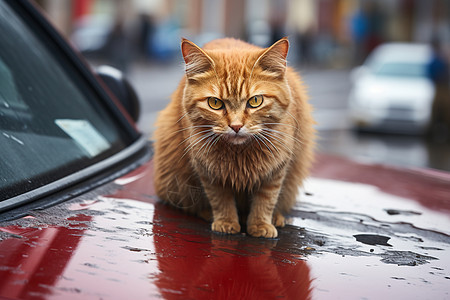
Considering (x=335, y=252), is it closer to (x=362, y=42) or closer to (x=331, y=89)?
(x=331, y=89)

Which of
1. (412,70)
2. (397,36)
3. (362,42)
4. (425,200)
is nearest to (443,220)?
(425,200)

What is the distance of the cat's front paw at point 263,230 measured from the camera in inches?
93.4

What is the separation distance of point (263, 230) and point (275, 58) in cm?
68

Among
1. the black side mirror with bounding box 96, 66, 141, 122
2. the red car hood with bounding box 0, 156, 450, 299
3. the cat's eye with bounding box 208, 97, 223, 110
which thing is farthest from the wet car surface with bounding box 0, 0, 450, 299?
the cat's eye with bounding box 208, 97, 223, 110

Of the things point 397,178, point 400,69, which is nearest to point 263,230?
point 397,178

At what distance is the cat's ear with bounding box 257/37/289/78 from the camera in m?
2.60

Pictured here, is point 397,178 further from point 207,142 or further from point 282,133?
point 207,142

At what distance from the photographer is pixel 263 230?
7.87ft

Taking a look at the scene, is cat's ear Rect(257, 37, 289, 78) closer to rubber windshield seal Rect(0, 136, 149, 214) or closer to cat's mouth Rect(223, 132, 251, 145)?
cat's mouth Rect(223, 132, 251, 145)

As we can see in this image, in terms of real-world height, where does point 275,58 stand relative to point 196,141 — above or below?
above

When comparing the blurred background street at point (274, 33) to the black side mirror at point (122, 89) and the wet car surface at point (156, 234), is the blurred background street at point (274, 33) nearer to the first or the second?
the black side mirror at point (122, 89)

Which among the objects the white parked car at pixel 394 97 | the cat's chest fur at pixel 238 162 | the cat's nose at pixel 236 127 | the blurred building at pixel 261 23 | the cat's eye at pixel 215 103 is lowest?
the white parked car at pixel 394 97

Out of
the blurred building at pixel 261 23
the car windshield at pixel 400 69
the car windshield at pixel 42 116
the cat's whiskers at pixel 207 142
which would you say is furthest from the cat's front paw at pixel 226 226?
the blurred building at pixel 261 23

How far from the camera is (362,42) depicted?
39156mm
